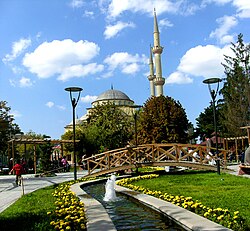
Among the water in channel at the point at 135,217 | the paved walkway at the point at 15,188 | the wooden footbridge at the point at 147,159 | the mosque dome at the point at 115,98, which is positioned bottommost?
the water in channel at the point at 135,217

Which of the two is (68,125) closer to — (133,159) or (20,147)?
(20,147)

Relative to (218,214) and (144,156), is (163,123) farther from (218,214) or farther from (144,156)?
(218,214)

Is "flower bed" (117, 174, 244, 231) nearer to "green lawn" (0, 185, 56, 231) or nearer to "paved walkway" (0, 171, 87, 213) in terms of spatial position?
"green lawn" (0, 185, 56, 231)

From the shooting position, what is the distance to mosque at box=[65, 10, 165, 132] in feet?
161

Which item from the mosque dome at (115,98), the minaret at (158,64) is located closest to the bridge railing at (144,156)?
the minaret at (158,64)

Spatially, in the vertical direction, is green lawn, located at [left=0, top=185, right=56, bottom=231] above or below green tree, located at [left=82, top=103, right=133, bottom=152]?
below

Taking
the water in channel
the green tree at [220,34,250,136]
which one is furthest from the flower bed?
the green tree at [220,34,250,136]

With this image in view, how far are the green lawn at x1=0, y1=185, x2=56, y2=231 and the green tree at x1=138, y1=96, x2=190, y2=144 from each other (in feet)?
66.8

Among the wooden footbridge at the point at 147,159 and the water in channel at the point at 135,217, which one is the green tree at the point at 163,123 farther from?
the water in channel at the point at 135,217

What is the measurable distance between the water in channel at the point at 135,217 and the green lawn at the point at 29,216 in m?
1.38

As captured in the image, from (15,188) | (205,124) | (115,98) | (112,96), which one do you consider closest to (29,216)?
(15,188)

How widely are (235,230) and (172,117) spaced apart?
2456 cm

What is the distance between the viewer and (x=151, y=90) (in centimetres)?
5812

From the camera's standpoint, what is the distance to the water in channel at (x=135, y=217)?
641 centimetres
